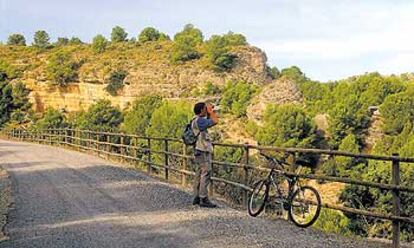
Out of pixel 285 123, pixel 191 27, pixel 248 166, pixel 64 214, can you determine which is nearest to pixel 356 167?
pixel 285 123

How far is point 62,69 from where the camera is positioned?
287 ft

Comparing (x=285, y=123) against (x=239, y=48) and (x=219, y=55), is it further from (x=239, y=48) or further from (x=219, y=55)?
(x=239, y=48)

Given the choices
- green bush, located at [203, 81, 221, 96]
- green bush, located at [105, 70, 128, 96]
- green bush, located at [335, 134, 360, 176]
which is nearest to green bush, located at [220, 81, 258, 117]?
green bush, located at [203, 81, 221, 96]

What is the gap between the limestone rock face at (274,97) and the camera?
6581 cm

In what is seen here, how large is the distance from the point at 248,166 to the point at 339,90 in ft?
163

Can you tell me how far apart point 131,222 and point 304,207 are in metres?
2.69

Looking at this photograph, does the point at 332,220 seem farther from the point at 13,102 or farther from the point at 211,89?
the point at 13,102

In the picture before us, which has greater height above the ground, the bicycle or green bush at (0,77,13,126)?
green bush at (0,77,13,126)

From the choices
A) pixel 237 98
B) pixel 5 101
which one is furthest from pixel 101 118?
pixel 5 101

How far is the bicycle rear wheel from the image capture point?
10164 mm

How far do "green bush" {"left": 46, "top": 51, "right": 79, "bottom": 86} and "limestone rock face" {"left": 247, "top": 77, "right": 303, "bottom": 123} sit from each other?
3220cm

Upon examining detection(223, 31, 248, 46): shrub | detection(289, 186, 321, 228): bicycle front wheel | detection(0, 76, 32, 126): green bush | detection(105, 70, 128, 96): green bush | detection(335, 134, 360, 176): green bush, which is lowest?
detection(335, 134, 360, 176): green bush

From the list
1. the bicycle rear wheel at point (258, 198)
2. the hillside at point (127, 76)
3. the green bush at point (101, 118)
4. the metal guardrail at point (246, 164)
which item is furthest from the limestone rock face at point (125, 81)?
the bicycle rear wheel at point (258, 198)

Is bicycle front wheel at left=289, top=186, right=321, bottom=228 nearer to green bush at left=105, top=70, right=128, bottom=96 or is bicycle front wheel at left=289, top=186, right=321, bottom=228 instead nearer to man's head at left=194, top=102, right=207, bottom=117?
man's head at left=194, top=102, right=207, bottom=117
